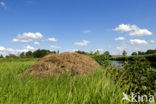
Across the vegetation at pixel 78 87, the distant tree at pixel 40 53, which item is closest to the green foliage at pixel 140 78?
the vegetation at pixel 78 87

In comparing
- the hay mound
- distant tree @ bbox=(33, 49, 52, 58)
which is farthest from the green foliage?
distant tree @ bbox=(33, 49, 52, 58)

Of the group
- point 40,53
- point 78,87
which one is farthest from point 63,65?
point 40,53

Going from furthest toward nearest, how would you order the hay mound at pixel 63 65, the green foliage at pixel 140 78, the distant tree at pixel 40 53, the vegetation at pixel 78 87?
the distant tree at pixel 40 53
the hay mound at pixel 63 65
the green foliage at pixel 140 78
the vegetation at pixel 78 87

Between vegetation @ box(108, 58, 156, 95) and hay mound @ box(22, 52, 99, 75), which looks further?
hay mound @ box(22, 52, 99, 75)

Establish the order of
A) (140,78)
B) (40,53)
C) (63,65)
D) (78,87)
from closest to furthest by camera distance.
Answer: (78,87) < (140,78) < (63,65) < (40,53)

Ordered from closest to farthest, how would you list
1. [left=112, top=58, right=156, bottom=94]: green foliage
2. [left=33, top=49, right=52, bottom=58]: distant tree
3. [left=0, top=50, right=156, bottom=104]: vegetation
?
[left=0, top=50, right=156, bottom=104]: vegetation → [left=112, top=58, right=156, bottom=94]: green foliage → [left=33, top=49, right=52, bottom=58]: distant tree

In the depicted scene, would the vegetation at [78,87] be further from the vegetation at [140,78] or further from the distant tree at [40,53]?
the distant tree at [40,53]

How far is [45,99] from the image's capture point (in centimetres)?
264

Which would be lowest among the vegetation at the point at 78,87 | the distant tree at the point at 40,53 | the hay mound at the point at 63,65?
the vegetation at the point at 78,87

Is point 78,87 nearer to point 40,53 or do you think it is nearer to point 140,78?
point 140,78

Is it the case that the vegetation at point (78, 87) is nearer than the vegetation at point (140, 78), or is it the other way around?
the vegetation at point (78, 87)

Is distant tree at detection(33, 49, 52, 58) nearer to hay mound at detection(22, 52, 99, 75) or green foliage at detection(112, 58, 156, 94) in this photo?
hay mound at detection(22, 52, 99, 75)

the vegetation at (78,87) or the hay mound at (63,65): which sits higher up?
the hay mound at (63,65)

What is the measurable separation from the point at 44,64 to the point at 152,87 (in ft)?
13.8
